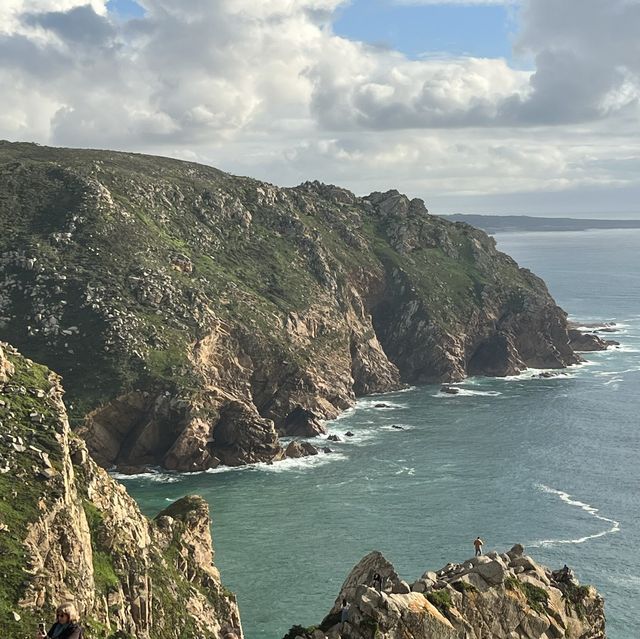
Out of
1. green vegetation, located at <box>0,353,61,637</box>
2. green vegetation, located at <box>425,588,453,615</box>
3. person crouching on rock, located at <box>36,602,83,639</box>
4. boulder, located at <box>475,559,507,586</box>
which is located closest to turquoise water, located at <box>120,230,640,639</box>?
green vegetation, located at <box>0,353,61,637</box>

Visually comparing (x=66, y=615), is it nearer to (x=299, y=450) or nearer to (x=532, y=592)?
(x=532, y=592)

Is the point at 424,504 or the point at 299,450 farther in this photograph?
the point at 299,450

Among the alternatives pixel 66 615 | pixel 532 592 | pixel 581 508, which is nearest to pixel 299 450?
pixel 581 508

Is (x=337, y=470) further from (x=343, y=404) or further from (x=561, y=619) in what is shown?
(x=561, y=619)

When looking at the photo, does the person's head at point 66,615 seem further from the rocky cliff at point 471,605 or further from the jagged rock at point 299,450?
the jagged rock at point 299,450

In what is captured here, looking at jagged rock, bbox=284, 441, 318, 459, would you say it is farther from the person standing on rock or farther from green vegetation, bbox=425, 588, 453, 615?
the person standing on rock
